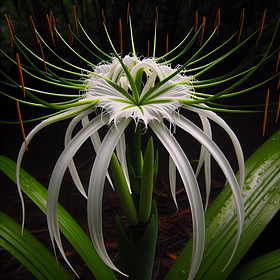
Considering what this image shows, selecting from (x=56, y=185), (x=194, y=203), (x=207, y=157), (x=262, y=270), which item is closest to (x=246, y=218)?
(x=262, y=270)

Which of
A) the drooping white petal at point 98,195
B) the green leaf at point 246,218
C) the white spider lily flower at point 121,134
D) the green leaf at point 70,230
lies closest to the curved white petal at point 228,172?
the white spider lily flower at point 121,134

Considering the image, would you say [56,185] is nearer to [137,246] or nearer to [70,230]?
[137,246]

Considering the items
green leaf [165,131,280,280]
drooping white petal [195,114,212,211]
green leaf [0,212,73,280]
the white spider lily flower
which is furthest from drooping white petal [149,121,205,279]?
green leaf [0,212,73,280]

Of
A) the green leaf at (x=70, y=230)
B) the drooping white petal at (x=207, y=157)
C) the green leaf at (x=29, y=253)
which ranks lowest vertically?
the green leaf at (x=29, y=253)

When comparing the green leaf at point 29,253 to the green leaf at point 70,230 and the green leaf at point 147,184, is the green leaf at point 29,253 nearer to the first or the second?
the green leaf at point 70,230

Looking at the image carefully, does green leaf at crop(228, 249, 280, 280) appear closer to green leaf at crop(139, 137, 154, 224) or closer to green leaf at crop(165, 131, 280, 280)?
green leaf at crop(165, 131, 280, 280)

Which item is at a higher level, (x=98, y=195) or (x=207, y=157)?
(x=207, y=157)
